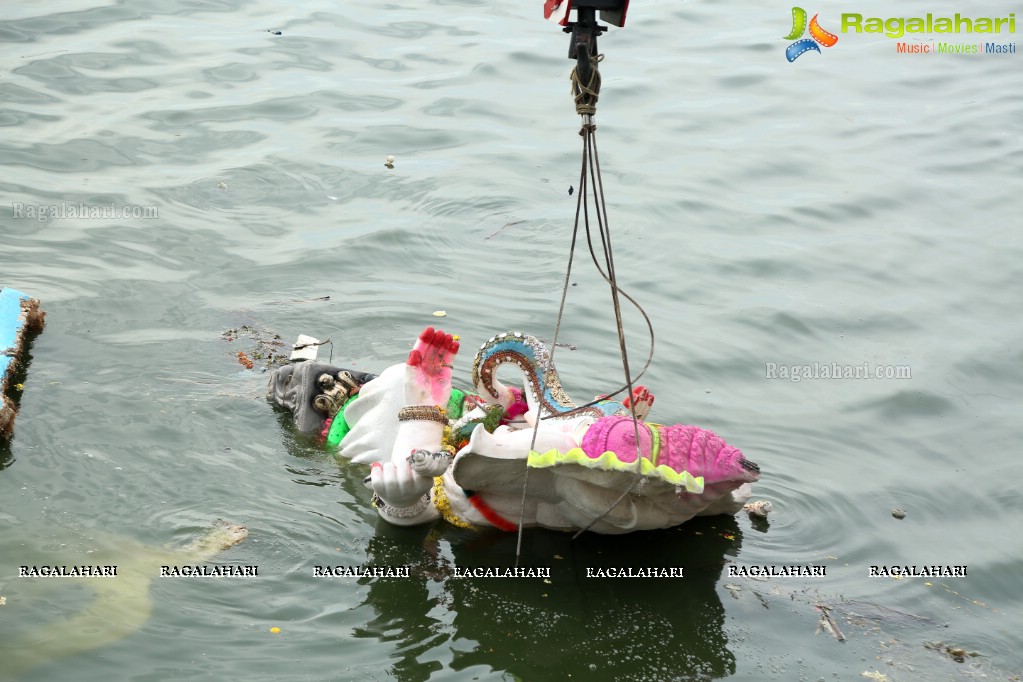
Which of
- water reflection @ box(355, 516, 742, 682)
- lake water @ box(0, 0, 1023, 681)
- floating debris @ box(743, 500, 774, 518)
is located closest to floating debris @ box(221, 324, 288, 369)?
lake water @ box(0, 0, 1023, 681)

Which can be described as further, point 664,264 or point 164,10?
point 164,10

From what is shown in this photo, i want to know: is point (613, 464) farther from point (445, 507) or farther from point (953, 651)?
point (953, 651)

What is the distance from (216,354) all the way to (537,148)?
15.1ft

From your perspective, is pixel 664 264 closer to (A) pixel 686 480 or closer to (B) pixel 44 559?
(A) pixel 686 480

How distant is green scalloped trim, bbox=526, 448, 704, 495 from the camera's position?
3.94m

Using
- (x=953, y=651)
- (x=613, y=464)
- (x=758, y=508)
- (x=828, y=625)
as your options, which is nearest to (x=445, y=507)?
(x=613, y=464)

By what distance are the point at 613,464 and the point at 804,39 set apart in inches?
405

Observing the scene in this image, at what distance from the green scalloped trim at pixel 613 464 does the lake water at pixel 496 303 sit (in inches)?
21.6

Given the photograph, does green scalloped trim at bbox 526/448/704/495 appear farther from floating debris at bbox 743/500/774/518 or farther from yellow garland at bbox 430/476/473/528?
floating debris at bbox 743/500/774/518

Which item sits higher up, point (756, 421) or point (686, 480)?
point (686, 480)

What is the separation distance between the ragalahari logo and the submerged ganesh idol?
9146 mm

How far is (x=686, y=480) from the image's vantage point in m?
3.98

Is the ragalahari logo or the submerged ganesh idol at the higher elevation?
the ragalahari logo

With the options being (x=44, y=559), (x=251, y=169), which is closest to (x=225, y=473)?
(x=44, y=559)
